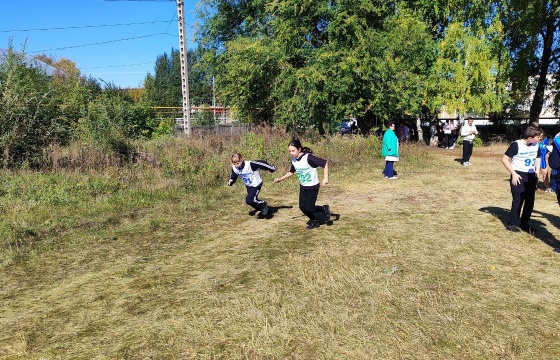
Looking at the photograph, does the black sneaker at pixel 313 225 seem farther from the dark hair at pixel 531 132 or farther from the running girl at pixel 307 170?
the dark hair at pixel 531 132

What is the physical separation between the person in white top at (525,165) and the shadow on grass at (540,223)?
0.22 m

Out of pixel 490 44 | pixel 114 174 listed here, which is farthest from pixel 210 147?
pixel 490 44

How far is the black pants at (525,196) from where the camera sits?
623 centimetres

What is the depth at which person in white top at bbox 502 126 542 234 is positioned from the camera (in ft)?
19.7

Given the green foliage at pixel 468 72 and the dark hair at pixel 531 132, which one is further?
the green foliage at pixel 468 72

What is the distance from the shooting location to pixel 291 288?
452 centimetres

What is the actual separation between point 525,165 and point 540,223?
1545mm

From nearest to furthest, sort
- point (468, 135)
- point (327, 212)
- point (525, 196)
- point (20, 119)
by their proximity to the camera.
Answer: point (525, 196) → point (327, 212) → point (20, 119) → point (468, 135)

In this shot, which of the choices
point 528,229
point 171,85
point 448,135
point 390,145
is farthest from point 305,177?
point 171,85

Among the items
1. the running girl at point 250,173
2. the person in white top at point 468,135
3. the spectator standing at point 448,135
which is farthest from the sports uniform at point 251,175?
the spectator standing at point 448,135

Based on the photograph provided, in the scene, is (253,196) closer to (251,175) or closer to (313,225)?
(251,175)

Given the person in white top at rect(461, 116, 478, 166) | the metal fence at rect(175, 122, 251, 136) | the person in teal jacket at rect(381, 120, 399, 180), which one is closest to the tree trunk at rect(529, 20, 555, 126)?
the person in white top at rect(461, 116, 478, 166)

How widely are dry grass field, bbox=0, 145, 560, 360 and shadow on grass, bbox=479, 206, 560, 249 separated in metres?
0.04

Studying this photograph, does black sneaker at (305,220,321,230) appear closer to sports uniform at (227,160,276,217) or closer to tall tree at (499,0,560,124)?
sports uniform at (227,160,276,217)
